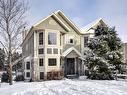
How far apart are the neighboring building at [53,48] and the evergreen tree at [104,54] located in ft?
17.5

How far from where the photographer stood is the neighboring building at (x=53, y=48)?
111 feet

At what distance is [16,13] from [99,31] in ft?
37.8

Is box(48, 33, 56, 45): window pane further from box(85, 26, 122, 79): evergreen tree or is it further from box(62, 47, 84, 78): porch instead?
box(85, 26, 122, 79): evergreen tree

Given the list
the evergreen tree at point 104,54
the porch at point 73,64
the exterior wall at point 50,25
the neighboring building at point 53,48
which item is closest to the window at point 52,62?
the neighboring building at point 53,48

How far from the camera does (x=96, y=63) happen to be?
1199 inches

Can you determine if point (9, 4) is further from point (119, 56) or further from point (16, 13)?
point (119, 56)

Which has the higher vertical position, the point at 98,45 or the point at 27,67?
the point at 98,45

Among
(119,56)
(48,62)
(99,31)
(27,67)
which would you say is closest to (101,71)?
(119,56)

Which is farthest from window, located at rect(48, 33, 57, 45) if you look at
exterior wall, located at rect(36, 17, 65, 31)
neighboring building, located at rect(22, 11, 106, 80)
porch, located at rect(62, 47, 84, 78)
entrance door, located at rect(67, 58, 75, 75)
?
entrance door, located at rect(67, 58, 75, 75)

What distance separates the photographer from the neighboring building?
33.9 m

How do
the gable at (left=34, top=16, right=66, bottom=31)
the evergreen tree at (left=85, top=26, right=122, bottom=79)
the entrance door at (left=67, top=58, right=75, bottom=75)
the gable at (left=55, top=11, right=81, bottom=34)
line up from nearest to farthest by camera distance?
the evergreen tree at (left=85, top=26, right=122, bottom=79) → the gable at (left=34, top=16, right=66, bottom=31) → the gable at (left=55, top=11, right=81, bottom=34) → the entrance door at (left=67, top=58, right=75, bottom=75)

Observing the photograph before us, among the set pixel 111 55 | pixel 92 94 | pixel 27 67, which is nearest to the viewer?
pixel 92 94

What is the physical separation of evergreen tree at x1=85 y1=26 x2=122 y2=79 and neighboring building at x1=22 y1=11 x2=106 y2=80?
533 cm

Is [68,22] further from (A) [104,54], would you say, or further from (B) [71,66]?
(A) [104,54]
